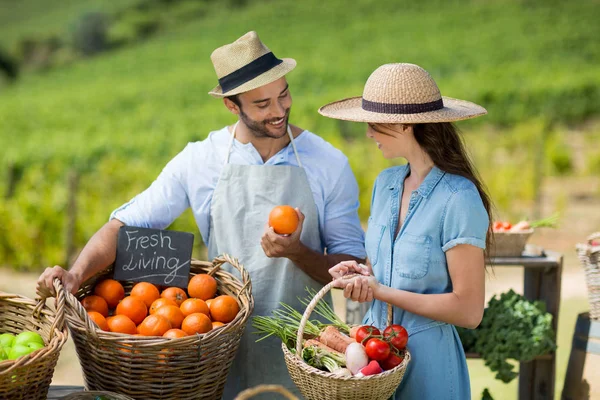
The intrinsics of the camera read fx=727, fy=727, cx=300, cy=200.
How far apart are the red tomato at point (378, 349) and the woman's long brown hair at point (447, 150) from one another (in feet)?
1.62

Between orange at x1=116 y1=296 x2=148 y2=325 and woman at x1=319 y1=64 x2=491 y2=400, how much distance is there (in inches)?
24.7

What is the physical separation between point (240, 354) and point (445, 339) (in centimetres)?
88

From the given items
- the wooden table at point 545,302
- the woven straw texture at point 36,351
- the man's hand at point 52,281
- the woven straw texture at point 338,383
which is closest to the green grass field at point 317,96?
the wooden table at point 545,302

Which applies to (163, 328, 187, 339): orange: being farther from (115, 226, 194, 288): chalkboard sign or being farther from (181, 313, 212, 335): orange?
(115, 226, 194, 288): chalkboard sign

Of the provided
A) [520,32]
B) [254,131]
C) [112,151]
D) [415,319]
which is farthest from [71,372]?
[520,32]

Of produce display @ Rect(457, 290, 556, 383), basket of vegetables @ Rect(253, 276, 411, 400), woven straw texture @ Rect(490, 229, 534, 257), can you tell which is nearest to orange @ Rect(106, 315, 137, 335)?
basket of vegetables @ Rect(253, 276, 411, 400)

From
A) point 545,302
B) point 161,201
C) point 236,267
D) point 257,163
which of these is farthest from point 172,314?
point 545,302

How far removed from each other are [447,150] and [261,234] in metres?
0.84

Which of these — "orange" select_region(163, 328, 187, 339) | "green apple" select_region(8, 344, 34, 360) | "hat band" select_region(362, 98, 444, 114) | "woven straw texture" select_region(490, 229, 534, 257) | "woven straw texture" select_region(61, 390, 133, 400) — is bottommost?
"woven straw texture" select_region(490, 229, 534, 257)

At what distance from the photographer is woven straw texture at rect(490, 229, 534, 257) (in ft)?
10.6

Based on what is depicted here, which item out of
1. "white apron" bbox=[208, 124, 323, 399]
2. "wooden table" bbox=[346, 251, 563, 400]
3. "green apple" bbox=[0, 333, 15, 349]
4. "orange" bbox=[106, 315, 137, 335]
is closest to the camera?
"green apple" bbox=[0, 333, 15, 349]

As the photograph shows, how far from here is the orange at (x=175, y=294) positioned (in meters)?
2.38

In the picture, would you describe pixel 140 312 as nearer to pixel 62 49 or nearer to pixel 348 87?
pixel 348 87

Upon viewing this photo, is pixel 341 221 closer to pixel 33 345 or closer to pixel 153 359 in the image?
pixel 153 359
